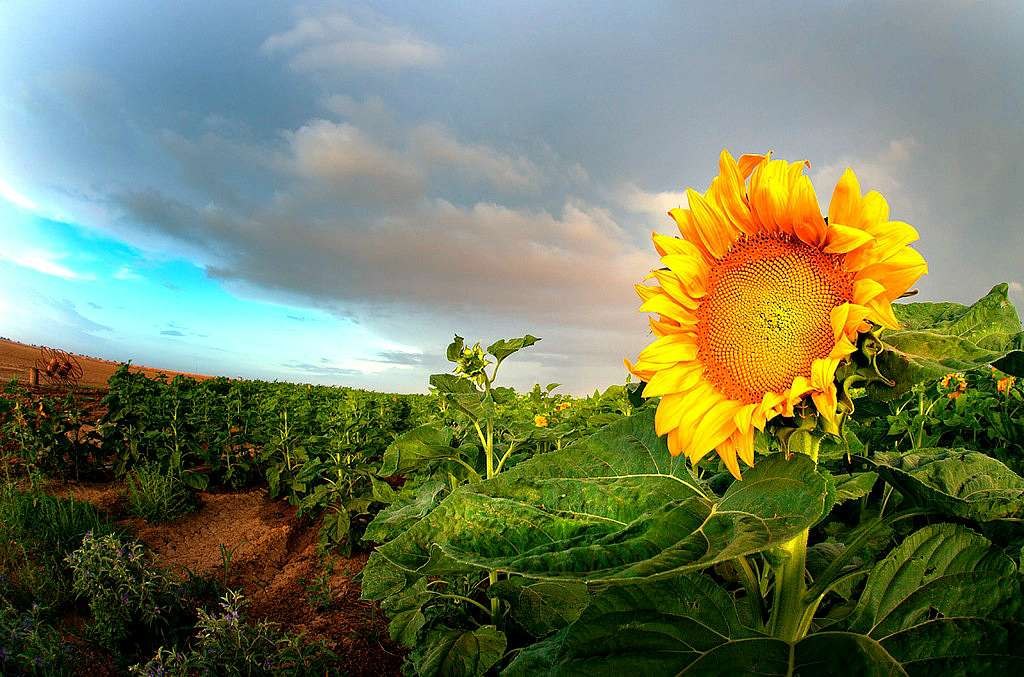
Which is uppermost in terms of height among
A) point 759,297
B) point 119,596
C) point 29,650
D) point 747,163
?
point 747,163

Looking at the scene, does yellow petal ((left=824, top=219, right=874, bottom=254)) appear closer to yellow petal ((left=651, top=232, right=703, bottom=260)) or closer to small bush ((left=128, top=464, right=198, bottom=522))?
yellow petal ((left=651, top=232, right=703, bottom=260))

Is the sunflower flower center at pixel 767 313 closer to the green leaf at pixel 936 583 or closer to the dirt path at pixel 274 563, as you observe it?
the green leaf at pixel 936 583

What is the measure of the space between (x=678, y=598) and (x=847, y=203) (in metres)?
0.84

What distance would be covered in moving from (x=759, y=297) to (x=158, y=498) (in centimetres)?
646

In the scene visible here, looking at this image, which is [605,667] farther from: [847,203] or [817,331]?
[847,203]

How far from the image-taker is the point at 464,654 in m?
2.82

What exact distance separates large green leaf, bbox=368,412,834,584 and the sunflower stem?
99 millimetres

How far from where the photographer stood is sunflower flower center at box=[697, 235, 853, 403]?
1.29 meters

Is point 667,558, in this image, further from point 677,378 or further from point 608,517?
point 677,378

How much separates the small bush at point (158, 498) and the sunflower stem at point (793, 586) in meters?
6.31

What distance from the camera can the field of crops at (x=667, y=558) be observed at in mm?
1070

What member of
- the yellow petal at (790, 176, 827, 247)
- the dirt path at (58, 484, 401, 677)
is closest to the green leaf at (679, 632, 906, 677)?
the yellow petal at (790, 176, 827, 247)

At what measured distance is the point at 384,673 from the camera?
153 inches

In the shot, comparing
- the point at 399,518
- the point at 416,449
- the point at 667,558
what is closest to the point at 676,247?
the point at 667,558
